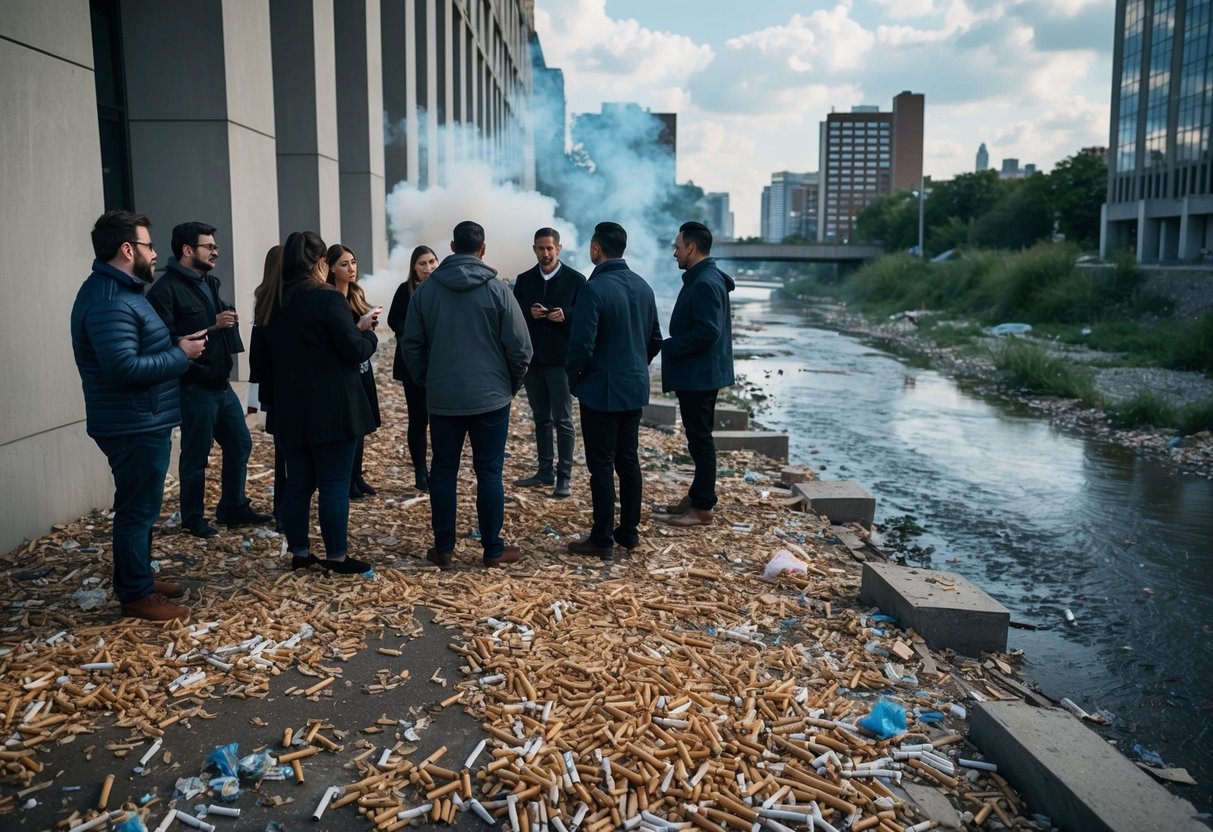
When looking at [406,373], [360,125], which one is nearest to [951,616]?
[406,373]

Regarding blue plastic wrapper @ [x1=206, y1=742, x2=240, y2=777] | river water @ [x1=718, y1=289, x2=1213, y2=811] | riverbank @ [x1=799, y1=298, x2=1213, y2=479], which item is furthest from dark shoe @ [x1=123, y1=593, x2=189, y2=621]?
riverbank @ [x1=799, y1=298, x2=1213, y2=479]

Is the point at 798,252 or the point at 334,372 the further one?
the point at 798,252

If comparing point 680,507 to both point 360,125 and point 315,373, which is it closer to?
point 315,373

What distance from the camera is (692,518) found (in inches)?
281

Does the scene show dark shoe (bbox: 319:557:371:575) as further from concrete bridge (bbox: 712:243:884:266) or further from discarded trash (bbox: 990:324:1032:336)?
concrete bridge (bbox: 712:243:884:266)

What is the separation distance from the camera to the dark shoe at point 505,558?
5.88 meters

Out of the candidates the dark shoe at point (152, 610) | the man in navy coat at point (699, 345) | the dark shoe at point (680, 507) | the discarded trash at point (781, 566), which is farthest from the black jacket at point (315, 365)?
the dark shoe at point (680, 507)

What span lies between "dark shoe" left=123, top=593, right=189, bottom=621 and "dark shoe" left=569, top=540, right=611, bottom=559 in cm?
240

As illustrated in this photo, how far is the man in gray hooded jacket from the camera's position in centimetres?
550

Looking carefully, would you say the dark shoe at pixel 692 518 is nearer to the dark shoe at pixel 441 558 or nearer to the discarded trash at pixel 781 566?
the discarded trash at pixel 781 566

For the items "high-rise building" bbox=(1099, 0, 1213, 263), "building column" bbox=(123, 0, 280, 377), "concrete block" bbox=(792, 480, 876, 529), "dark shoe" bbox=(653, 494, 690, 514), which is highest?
"high-rise building" bbox=(1099, 0, 1213, 263)

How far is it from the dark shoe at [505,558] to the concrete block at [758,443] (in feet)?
16.6

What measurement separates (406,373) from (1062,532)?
6.44m

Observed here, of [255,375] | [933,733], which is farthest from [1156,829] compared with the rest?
[255,375]
